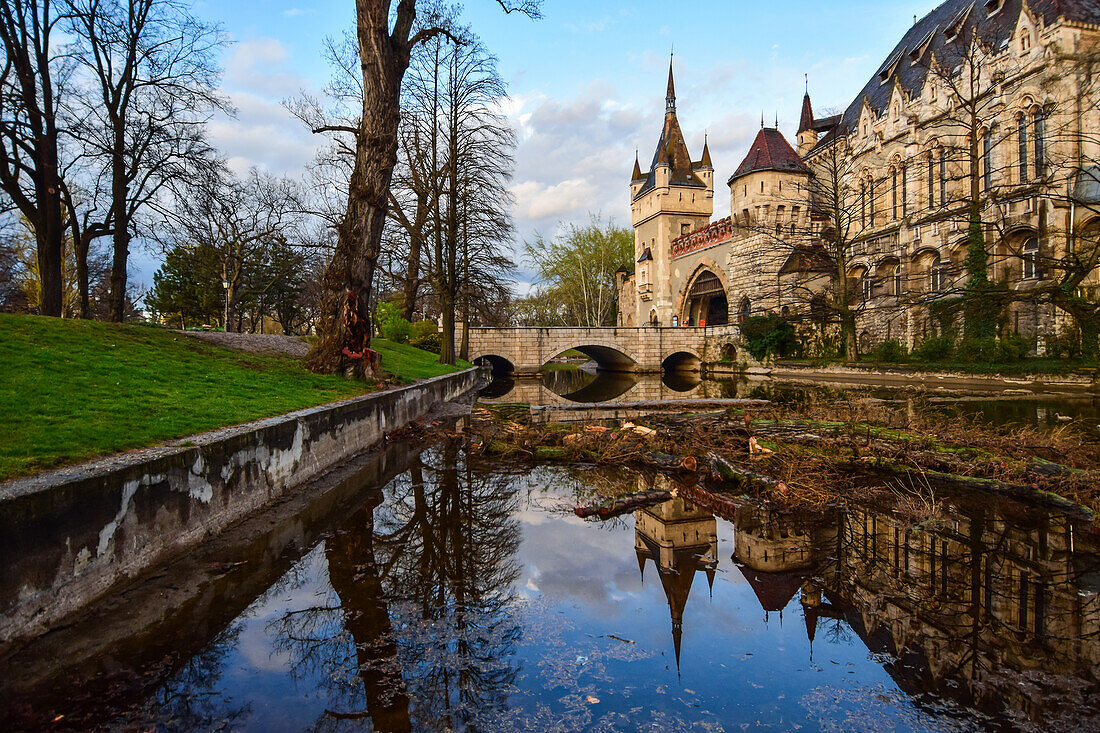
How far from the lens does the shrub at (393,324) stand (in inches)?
972

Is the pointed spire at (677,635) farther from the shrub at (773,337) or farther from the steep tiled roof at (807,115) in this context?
the steep tiled roof at (807,115)

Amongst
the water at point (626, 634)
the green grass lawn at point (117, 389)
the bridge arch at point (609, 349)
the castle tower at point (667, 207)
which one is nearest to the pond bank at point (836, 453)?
the water at point (626, 634)

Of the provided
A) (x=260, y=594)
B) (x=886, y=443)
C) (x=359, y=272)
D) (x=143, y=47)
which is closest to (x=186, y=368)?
(x=359, y=272)

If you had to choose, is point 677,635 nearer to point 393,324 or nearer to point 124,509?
point 124,509

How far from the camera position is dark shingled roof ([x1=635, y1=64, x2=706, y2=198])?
162ft

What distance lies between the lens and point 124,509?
3.74 meters

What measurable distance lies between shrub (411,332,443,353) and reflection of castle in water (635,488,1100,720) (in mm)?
22468

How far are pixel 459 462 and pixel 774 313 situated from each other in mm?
30043

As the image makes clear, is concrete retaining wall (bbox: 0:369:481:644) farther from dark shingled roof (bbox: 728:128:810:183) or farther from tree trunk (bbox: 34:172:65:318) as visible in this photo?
dark shingled roof (bbox: 728:128:810:183)

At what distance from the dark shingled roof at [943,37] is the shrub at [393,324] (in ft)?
89.6

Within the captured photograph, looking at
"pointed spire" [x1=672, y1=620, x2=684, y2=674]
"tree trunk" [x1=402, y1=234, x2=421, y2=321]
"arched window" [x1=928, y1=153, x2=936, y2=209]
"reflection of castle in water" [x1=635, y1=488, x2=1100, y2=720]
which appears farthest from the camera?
"arched window" [x1=928, y1=153, x2=936, y2=209]

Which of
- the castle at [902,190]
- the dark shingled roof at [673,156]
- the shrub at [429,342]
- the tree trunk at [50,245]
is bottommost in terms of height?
the shrub at [429,342]

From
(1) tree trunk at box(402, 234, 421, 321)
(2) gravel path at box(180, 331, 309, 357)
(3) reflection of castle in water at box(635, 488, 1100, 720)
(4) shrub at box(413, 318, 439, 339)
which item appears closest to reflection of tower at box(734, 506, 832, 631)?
(3) reflection of castle in water at box(635, 488, 1100, 720)

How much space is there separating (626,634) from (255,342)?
1170 cm
